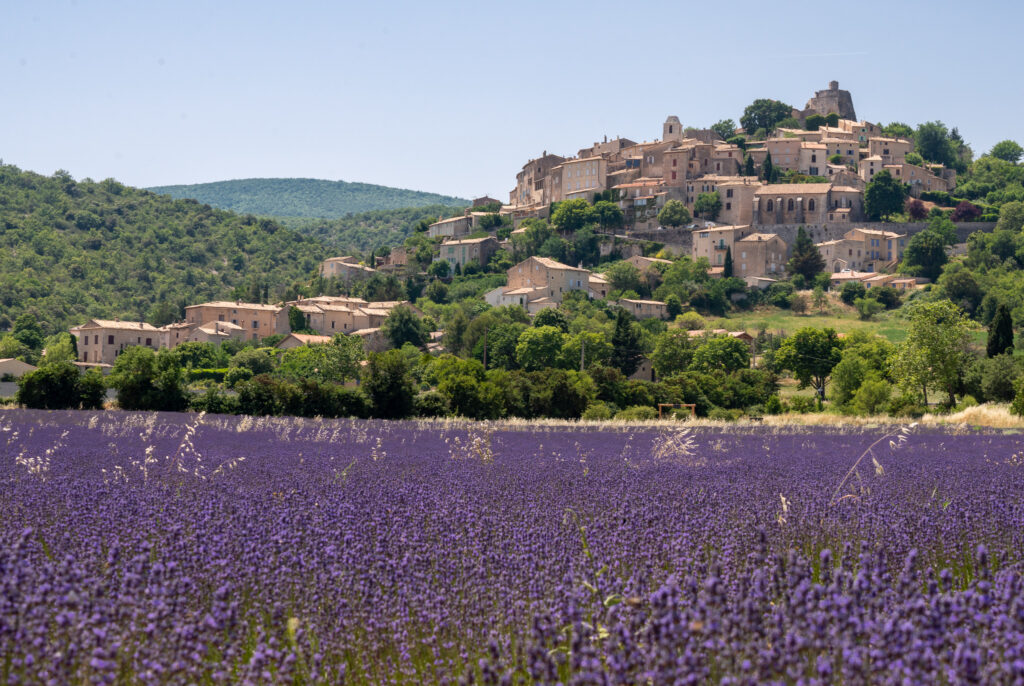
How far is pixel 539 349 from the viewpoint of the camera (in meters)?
70.2

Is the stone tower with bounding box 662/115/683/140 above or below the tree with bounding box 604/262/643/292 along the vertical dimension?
above

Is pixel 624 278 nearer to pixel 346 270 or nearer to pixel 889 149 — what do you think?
pixel 346 270

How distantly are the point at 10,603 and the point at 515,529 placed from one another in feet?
10.8

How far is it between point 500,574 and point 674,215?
10797 centimetres

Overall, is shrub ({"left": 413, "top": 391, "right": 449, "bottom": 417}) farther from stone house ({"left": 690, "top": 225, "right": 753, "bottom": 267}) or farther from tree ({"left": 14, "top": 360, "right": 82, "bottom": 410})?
stone house ({"left": 690, "top": 225, "right": 753, "bottom": 267})

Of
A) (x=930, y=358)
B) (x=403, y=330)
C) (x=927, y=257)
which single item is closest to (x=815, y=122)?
(x=927, y=257)

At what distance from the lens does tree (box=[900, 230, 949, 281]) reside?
101m

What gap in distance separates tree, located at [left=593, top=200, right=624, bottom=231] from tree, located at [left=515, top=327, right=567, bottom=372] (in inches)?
1725

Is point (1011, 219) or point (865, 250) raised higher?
point (1011, 219)

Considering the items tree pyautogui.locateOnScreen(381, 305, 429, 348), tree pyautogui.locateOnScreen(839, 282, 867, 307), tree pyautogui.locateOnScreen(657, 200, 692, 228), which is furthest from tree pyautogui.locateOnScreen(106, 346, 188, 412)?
Answer: tree pyautogui.locateOnScreen(657, 200, 692, 228)

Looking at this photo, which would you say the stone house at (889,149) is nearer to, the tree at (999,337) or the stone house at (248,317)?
the stone house at (248,317)

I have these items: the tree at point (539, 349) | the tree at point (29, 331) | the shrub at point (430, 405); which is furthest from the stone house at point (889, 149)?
the shrub at point (430, 405)

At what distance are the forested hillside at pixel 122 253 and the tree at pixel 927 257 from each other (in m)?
71.0

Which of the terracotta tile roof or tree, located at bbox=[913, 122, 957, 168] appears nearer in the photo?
the terracotta tile roof
